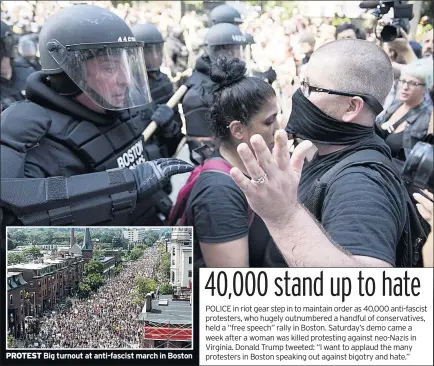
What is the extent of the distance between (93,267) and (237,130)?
0.83 meters

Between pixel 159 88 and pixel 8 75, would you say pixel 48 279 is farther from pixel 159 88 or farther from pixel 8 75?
pixel 8 75

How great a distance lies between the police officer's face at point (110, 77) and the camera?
2342 mm

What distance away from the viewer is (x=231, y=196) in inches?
82.0

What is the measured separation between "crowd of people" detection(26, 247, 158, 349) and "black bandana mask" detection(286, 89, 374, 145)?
2.44 feet

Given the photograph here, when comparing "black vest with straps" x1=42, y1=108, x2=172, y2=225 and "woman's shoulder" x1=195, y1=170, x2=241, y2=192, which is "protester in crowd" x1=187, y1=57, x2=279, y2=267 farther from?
"black vest with straps" x1=42, y1=108, x2=172, y2=225

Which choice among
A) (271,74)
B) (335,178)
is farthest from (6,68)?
(335,178)

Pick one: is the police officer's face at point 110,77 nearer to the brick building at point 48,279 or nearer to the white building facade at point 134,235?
the white building facade at point 134,235

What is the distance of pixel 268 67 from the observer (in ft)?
12.6

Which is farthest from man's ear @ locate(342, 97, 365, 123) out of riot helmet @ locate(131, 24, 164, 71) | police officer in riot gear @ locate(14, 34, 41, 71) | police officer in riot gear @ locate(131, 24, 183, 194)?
police officer in riot gear @ locate(14, 34, 41, 71)

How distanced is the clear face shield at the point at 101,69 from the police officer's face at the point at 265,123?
1.81 ft

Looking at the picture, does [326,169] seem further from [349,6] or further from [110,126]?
[349,6]

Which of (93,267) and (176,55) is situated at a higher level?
(176,55)

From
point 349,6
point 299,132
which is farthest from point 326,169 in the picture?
point 349,6

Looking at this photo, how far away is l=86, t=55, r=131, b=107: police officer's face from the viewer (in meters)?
2.34
